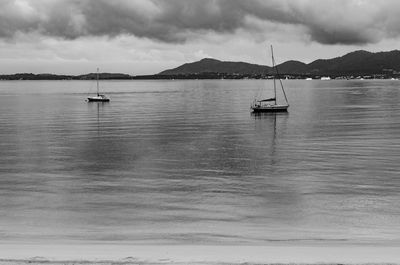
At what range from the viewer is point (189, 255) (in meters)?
16.0

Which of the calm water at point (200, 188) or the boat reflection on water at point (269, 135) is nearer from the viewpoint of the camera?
the calm water at point (200, 188)

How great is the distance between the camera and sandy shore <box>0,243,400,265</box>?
1476cm

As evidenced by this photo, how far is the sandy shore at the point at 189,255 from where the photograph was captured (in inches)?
581

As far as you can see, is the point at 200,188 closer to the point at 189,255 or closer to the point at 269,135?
the point at 189,255

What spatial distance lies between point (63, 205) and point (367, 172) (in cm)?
2306

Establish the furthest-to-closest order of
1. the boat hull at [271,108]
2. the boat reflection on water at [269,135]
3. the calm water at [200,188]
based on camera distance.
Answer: the boat hull at [271,108] < the boat reflection on water at [269,135] < the calm water at [200,188]

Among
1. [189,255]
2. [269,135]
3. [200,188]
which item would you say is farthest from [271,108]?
[189,255]

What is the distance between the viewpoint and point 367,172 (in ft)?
125

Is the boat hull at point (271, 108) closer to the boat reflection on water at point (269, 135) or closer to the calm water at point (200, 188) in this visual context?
the boat reflection on water at point (269, 135)

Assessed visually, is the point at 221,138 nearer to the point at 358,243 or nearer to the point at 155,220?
the point at 155,220

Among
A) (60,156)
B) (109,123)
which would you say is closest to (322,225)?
(60,156)

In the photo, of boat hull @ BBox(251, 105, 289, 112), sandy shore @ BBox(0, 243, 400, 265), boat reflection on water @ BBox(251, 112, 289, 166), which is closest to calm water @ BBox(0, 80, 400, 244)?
boat reflection on water @ BBox(251, 112, 289, 166)

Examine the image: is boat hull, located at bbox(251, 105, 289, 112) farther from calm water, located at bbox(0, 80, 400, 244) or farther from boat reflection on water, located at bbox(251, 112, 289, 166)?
calm water, located at bbox(0, 80, 400, 244)

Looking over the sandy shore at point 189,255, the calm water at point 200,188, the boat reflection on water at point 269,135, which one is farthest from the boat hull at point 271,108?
the sandy shore at point 189,255
